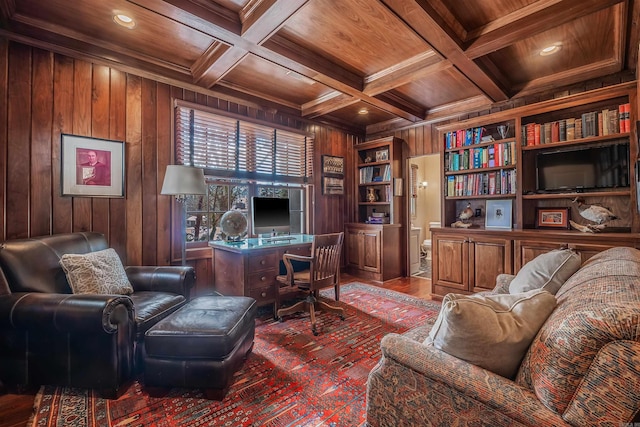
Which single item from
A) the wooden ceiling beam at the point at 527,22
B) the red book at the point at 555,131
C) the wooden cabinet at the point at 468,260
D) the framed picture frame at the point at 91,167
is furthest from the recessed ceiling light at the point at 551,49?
the framed picture frame at the point at 91,167

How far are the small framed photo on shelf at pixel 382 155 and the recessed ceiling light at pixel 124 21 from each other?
359 cm

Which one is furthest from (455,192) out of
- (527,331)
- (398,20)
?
(527,331)

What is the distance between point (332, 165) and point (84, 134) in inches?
127

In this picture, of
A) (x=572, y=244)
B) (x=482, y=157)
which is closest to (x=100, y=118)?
(x=482, y=157)

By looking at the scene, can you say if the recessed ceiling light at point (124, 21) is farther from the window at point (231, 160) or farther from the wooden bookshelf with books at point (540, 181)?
the wooden bookshelf with books at point (540, 181)

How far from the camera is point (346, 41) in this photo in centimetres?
254

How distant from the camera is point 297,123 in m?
4.32

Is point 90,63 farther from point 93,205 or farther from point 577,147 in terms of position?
point 577,147

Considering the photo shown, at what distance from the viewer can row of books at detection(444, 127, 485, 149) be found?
3.60 metres

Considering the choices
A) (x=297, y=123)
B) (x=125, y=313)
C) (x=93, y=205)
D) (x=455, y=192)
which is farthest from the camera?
(x=297, y=123)

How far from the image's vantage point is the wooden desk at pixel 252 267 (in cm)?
281

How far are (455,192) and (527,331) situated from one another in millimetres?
3114

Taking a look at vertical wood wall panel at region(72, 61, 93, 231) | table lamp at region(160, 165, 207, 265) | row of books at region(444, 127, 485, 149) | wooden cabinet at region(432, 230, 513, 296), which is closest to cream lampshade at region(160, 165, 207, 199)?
table lamp at region(160, 165, 207, 265)

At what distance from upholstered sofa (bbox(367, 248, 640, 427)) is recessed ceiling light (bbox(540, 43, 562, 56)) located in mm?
2409
